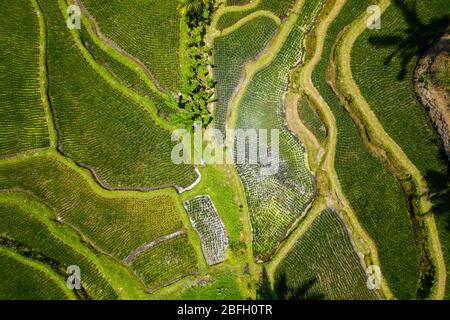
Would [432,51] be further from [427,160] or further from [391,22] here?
[427,160]

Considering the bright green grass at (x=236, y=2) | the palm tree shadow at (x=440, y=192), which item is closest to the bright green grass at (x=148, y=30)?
the bright green grass at (x=236, y=2)

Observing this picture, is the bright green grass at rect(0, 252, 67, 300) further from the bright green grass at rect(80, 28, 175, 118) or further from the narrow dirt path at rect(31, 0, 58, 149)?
the bright green grass at rect(80, 28, 175, 118)

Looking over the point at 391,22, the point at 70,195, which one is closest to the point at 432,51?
the point at 391,22

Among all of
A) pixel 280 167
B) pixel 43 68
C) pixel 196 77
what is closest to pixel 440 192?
pixel 280 167

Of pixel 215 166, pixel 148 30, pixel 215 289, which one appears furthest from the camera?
pixel 215 166

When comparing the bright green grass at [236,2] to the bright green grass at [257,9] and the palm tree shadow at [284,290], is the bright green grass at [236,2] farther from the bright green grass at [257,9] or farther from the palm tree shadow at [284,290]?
the palm tree shadow at [284,290]

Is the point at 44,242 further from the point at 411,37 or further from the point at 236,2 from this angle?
the point at 411,37
